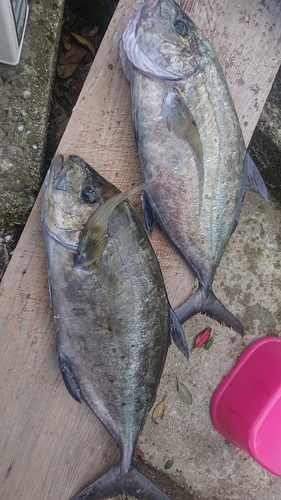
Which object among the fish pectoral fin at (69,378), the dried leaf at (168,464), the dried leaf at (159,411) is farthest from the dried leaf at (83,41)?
the dried leaf at (168,464)

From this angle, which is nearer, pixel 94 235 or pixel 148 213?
pixel 94 235

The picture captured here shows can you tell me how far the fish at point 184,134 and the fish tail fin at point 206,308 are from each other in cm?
17

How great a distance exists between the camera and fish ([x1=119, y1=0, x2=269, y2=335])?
218 centimetres

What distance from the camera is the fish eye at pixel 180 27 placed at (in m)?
2.21

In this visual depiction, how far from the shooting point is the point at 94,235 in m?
1.97

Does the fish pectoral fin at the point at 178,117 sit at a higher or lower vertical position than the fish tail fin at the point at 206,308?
higher

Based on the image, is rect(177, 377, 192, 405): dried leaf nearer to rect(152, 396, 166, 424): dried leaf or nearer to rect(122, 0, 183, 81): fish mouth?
rect(152, 396, 166, 424): dried leaf

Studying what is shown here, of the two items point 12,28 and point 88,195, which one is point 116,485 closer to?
point 88,195

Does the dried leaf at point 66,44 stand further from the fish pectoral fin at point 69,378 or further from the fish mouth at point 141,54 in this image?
the fish pectoral fin at point 69,378

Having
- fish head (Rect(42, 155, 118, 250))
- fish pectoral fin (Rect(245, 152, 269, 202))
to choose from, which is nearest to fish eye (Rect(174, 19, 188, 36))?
fish pectoral fin (Rect(245, 152, 269, 202))

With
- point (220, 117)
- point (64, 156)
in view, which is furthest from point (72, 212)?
point (220, 117)

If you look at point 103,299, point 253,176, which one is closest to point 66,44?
point 253,176

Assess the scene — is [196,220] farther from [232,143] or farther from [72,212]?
[72,212]

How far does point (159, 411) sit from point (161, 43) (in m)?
2.37
